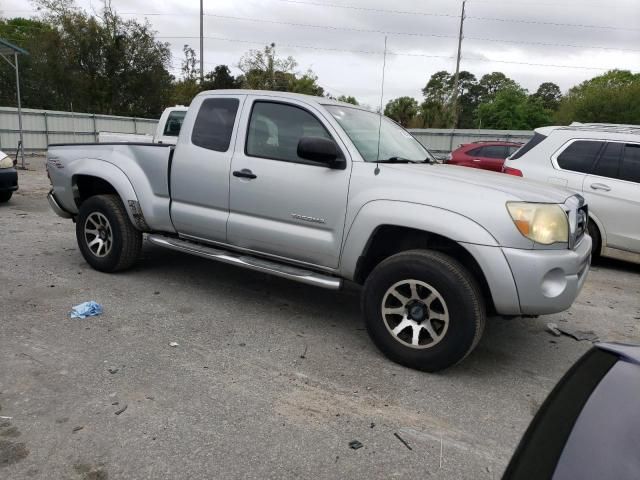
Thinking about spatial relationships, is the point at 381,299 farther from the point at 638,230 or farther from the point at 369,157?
the point at 638,230

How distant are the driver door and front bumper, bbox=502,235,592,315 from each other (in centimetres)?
127

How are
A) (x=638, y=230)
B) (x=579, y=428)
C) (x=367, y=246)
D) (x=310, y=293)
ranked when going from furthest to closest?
(x=638, y=230) < (x=310, y=293) < (x=367, y=246) < (x=579, y=428)

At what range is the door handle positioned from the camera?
4.28 meters

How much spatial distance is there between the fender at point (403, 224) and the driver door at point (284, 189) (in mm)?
124

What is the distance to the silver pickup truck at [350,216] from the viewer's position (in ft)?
10.8

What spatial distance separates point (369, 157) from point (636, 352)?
2.66 m

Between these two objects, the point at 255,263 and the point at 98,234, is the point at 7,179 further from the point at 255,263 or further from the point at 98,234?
the point at 255,263

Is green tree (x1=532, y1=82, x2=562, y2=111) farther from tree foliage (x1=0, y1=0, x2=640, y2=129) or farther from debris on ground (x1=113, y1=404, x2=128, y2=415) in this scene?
debris on ground (x1=113, y1=404, x2=128, y2=415)

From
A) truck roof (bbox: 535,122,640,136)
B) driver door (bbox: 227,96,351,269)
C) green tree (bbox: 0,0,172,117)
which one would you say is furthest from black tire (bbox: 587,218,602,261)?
green tree (bbox: 0,0,172,117)

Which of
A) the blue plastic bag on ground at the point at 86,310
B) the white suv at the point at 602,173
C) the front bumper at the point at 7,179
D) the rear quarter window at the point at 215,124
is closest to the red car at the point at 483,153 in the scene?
the white suv at the point at 602,173

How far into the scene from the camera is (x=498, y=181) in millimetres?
3723

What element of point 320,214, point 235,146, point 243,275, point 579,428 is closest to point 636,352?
point 579,428

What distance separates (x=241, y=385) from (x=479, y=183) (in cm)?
206

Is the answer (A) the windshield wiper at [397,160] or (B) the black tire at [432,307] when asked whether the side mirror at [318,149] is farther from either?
(B) the black tire at [432,307]
